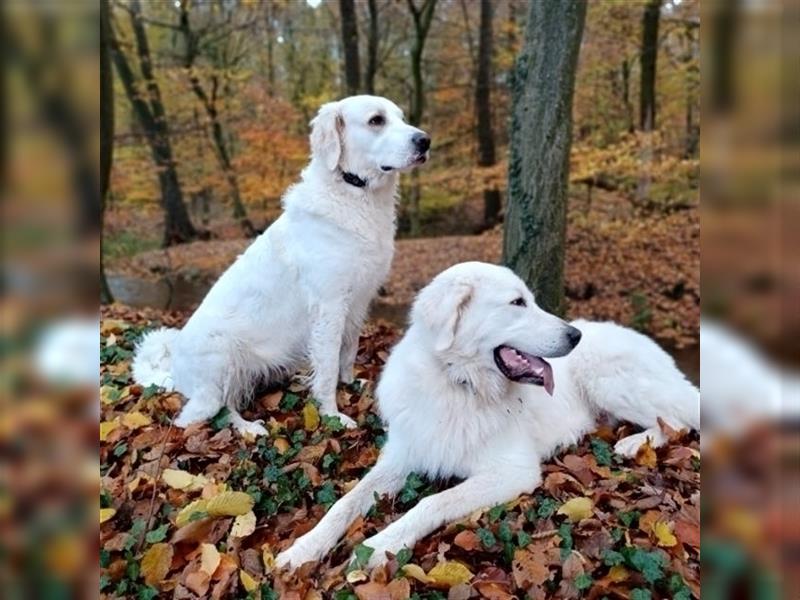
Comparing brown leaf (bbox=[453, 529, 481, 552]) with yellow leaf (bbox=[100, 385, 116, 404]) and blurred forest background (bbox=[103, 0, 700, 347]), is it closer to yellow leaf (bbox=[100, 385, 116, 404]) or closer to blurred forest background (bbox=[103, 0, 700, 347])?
yellow leaf (bbox=[100, 385, 116, 404])

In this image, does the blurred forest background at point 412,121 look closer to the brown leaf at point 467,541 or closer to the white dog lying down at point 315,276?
the white dog lying down at point 315,276

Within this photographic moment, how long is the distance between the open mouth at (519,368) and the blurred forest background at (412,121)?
6.52 meters

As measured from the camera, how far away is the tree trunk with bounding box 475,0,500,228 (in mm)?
12469

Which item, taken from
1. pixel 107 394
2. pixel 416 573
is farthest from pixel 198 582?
pixel 107 394

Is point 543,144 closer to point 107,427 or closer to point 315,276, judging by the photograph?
point 315,276

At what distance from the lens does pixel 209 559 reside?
2830 mm

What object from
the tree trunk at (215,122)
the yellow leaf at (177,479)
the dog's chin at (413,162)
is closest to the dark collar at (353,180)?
the dog's chin at (413,162)

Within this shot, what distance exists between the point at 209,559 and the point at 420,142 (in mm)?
2585

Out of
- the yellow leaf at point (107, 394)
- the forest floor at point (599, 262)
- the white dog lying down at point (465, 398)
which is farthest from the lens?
the forest floor at point (599, 262)

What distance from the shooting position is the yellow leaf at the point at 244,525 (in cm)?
300

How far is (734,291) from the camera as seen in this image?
0.94 metres

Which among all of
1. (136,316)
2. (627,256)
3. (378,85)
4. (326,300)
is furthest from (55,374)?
(378,85)

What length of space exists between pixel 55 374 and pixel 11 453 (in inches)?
5.1

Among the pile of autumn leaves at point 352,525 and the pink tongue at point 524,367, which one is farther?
the pink tongue at point 524,367
